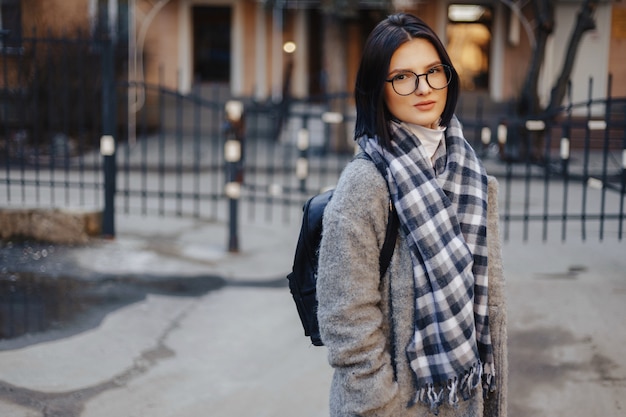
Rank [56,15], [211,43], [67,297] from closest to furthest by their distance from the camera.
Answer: [67,297] → [56,15] → [211,43]

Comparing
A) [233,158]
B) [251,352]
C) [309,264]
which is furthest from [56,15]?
[309,264]

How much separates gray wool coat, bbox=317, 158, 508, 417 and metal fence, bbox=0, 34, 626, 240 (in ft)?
15.4

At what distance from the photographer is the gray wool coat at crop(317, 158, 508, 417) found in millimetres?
2246

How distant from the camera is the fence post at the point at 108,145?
8.54m

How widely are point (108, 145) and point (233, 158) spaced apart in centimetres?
129

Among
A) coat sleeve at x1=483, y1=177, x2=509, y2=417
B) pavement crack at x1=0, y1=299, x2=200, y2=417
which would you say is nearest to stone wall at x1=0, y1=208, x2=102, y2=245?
pavement crack at x1=0, y1=299, x2=200, y2=417

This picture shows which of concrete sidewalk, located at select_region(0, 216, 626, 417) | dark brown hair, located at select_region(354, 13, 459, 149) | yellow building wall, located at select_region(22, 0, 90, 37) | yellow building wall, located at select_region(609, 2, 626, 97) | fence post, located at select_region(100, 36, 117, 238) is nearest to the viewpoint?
dark brown hair, located at select_region(354, 13, 459, 149)

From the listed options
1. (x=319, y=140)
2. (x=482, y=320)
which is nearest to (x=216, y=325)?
(x=482, y=320)

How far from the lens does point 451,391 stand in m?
2.33

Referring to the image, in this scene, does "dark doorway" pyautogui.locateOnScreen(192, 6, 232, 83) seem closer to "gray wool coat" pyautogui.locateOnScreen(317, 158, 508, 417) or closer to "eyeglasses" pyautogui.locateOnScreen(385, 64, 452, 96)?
"eyeglasses" pyautogui.locateOnScreen(385, 64, 452, 96)

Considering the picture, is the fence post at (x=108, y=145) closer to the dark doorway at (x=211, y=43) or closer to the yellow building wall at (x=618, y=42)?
the dark doorway at (x=211, y=43)

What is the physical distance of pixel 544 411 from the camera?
4.48m

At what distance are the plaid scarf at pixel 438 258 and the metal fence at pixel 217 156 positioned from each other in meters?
4.53

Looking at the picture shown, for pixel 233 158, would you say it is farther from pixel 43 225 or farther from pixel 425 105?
pixel 425 105
